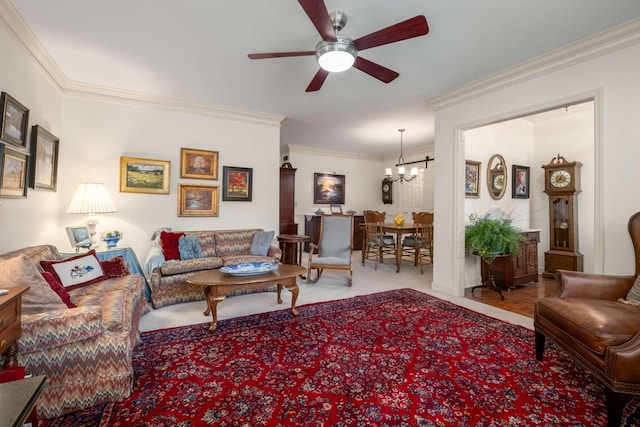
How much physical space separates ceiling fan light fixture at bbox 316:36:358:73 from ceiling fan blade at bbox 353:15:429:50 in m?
0.07

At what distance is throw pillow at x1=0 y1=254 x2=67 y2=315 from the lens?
163 cm

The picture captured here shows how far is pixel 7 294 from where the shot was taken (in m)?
1.41

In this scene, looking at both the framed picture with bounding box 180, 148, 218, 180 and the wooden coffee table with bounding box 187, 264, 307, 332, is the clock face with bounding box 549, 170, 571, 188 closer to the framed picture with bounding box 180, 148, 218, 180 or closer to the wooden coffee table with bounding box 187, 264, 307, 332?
the wooden coffee table with bounding box 187, 264, 307, 332

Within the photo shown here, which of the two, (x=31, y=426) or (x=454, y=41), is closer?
(x=31, y=426)

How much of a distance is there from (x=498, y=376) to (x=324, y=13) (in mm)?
2656

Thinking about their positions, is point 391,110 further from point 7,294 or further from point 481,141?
point 7,294

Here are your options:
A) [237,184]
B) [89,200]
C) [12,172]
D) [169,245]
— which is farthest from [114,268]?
[237,184]

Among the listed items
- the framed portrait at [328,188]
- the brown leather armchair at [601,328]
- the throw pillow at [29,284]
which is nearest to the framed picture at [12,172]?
the throw pillow at [29,284]

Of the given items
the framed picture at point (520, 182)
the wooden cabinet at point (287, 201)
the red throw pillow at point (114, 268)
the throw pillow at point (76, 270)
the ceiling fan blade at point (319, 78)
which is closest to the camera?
the throw pillow at point (76, 270)

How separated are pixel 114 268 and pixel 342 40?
2982mm

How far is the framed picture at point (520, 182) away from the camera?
464 centimetres

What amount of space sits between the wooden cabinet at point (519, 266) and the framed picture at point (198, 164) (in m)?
4.30

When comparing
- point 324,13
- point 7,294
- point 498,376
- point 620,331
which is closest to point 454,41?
point 324,13

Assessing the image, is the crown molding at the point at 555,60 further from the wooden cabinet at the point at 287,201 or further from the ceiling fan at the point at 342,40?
the wooden cabinet at the point at 287,201
